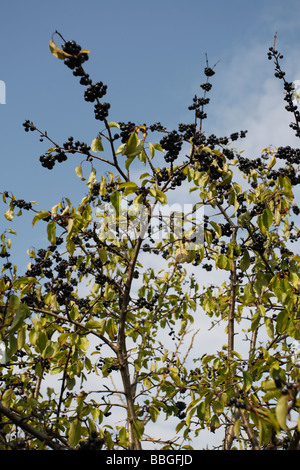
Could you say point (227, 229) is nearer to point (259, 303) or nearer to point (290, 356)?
point (259, 303)

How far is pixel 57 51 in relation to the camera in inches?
113

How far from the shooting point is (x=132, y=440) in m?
4.01

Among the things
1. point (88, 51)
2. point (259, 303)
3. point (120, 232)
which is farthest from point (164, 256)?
point (88, 51)

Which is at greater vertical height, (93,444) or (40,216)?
(40,216)

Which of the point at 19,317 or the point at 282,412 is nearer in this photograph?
the point at 282,412

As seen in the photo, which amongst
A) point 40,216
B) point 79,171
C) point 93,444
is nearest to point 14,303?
point 40,216

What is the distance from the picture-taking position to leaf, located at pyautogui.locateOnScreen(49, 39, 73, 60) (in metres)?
2.83

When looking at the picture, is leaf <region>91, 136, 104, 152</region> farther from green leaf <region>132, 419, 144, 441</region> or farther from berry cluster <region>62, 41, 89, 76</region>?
green leaf <region>132, 419, 144, 441</region>

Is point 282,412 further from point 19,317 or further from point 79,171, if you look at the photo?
point 79,171

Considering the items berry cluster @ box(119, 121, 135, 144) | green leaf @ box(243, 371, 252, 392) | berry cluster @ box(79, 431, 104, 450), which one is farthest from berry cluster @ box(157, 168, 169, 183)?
berry cluster @ box(79, 431, 104, 450)

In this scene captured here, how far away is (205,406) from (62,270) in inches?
92.4

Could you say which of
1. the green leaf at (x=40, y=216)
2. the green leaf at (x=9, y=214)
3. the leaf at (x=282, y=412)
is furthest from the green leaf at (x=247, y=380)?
the green leaf at (x=9, y=214)

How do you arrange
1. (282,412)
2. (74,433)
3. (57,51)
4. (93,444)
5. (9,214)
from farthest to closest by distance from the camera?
(9,214) → (74,433) → (57,51) → (93,444) → (282,412)

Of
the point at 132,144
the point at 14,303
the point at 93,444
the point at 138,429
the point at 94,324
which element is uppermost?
the point at 132,144
